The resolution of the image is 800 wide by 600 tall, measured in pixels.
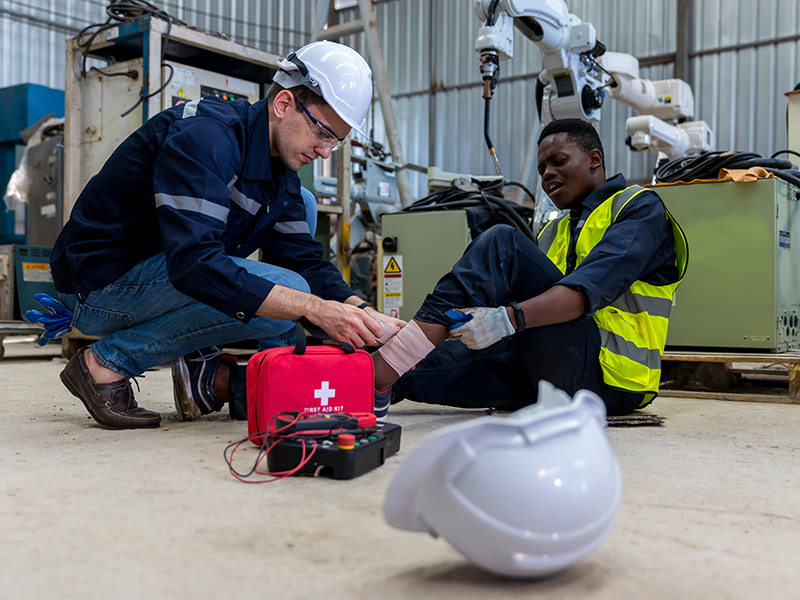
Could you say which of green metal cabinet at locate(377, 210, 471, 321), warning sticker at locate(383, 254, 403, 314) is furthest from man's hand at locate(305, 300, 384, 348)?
warning sticker at locate(383, 254, 403, 314)

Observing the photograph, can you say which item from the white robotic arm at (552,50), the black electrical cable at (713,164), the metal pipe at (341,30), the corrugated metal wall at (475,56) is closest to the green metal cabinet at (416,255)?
the white robotic arm at (552,50)

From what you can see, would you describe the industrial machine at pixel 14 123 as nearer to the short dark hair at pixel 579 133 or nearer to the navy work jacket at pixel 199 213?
the navy work jacket at pixel 199 213

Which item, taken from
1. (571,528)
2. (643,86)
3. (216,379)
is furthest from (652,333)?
(643,86)

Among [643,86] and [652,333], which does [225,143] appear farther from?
[643,86]

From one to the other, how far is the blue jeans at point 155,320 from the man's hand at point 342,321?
273mm

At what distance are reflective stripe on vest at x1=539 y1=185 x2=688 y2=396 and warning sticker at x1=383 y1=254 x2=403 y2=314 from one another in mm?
1472

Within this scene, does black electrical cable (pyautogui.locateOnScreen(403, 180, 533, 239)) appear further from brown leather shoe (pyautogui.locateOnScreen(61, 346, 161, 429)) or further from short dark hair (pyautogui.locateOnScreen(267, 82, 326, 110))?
brown leather shoe (pyautogui.locateOnScreen(61, 346, 161, 429))

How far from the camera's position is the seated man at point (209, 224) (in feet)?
5.70

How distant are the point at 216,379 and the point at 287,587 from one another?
4.25 feet

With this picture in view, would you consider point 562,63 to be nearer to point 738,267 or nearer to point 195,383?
point 738,267

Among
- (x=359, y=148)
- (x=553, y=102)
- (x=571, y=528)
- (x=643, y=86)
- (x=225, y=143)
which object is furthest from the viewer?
(x=359, y=148)

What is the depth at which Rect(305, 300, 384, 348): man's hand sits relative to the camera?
1683 millimetres

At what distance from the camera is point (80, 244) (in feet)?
6.34

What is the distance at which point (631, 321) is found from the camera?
6.72 feet
